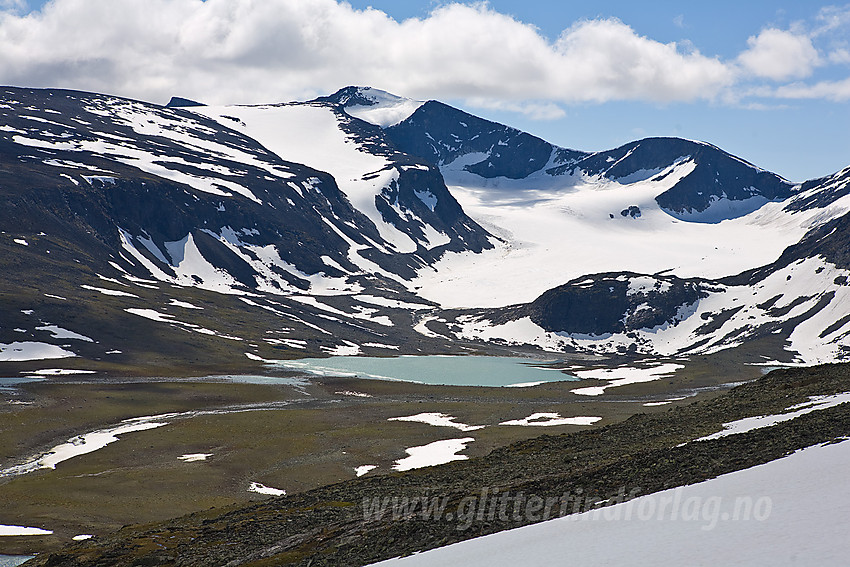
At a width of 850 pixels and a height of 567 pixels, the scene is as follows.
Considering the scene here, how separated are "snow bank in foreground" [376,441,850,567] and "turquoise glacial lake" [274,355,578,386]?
368 feet

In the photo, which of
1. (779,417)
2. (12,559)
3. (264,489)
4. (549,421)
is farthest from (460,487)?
(549,421)

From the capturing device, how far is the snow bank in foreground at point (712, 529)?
654 inches

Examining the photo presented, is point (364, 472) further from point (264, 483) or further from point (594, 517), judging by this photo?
point (594, 517)

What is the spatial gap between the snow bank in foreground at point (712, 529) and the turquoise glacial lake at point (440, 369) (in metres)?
112

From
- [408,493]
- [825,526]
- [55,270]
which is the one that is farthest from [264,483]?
[55,270]

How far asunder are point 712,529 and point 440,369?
457 ft

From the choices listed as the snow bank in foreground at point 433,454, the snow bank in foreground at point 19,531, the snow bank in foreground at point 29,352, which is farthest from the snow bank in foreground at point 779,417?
the snow bank in foreground at point 29,352

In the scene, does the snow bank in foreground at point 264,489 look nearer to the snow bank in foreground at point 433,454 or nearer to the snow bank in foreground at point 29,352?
the snow bank in foreground at point 433,454

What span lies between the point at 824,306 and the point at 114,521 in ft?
559

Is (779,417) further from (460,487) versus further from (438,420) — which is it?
(438,420)

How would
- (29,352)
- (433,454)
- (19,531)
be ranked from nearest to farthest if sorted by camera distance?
(19,531)
(433,454)
(29,352)

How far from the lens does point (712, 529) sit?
19141 millimetres

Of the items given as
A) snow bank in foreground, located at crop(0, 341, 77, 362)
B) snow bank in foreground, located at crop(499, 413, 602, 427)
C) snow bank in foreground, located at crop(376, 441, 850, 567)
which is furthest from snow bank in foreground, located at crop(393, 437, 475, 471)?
snow bank in foreground, located at crop(0, 341, 77, 362)

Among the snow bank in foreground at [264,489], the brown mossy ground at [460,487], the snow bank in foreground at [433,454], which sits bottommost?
the snow bank in foreground at [433,454]
